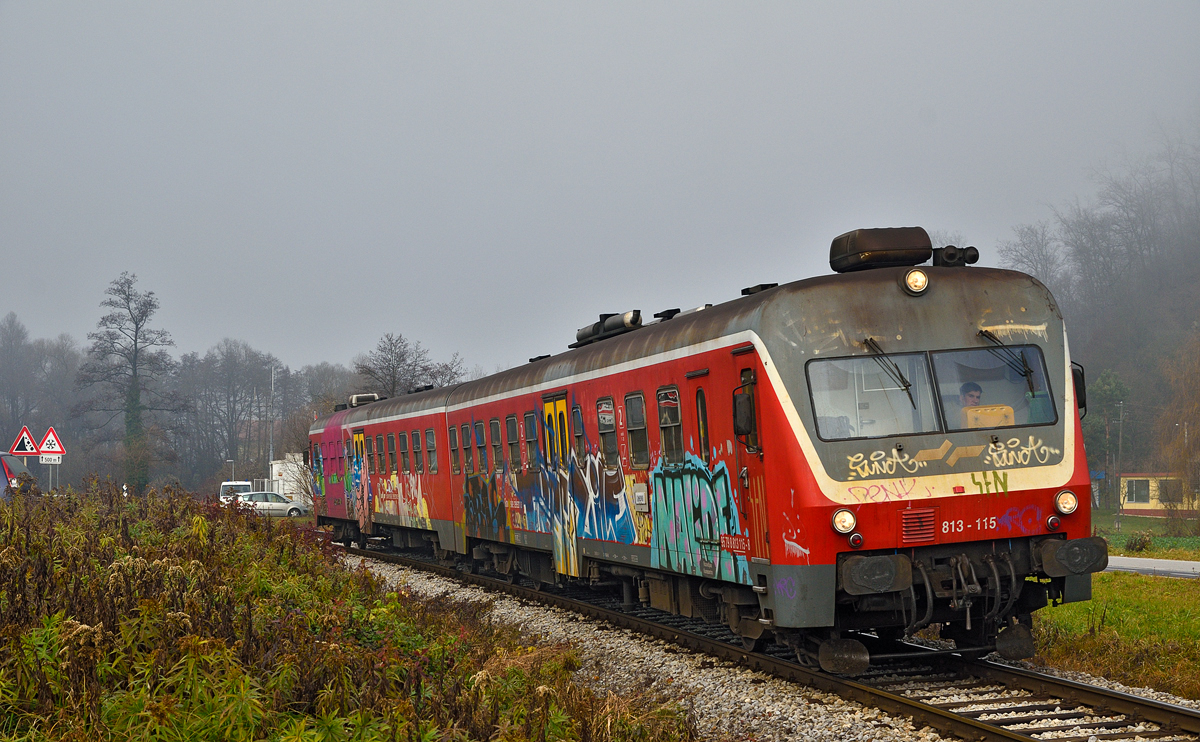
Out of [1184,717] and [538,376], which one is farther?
[538,376]

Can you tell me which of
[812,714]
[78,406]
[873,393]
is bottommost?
[812,714]

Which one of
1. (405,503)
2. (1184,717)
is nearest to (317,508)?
(405,503)

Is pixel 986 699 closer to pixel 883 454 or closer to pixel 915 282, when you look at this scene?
pixel 883 454

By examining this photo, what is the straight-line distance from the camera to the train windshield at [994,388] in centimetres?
858

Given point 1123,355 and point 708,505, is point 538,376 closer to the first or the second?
point 708,505

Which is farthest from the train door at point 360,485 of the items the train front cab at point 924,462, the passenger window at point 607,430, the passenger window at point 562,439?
the train front cab at point 924,462

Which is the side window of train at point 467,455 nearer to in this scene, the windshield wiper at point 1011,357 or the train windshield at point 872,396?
the train windshield at point 872,396

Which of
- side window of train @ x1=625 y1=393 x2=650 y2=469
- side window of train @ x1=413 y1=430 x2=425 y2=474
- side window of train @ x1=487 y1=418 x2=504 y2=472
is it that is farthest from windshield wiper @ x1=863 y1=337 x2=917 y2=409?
side window of train @ x1=413 y1=430 x2=425 y2=474

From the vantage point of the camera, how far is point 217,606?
7027mm

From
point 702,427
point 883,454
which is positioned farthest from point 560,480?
point 883,454

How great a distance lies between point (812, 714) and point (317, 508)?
23.6 metres

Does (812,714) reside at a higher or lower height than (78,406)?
lower

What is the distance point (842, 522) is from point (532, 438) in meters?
7.69

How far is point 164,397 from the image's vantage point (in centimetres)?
6044
